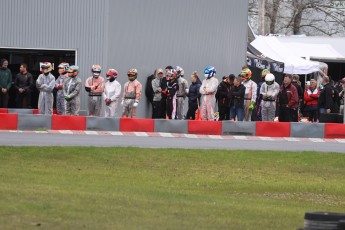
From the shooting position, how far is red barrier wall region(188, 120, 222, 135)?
24234mm

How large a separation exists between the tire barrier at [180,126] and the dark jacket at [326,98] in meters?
3.62

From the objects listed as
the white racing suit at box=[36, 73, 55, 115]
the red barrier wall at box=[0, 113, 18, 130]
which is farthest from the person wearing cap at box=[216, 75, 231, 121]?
the red barrier wall at box=[0, 113, 18, 130]

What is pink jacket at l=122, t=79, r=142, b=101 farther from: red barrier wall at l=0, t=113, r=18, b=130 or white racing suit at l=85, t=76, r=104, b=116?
red barrier wall at l=0, t=113, r=18, b=130

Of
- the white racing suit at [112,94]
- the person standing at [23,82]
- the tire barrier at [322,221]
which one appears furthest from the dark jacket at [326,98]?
the tire barrier at [322,221]

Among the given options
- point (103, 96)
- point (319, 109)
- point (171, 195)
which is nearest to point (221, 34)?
point (319, 109)

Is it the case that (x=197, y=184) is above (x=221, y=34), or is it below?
below

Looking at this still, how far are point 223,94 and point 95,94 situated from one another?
3422mm

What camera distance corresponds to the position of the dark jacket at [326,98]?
1100 inches

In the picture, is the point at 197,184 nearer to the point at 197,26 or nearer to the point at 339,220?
the point at 339,220

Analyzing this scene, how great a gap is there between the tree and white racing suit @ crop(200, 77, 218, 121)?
31.5 m

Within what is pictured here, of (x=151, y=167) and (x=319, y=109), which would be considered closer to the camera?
(x=151, y=167)

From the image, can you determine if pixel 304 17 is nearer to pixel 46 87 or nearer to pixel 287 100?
pixel 287 100

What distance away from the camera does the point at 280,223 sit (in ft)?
31.9

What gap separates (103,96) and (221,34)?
7429 mm
